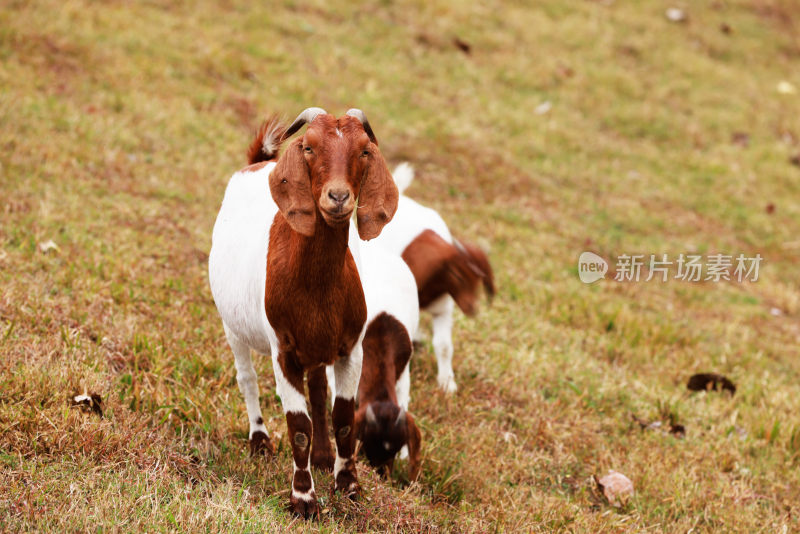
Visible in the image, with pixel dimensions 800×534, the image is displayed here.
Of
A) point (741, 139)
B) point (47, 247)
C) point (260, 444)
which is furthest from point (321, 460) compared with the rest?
point (741, 139)

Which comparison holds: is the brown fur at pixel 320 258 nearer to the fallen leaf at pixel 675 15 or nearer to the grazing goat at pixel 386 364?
the grazing goat at pixel 386 364

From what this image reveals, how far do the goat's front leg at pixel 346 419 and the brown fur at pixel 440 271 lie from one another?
194cm

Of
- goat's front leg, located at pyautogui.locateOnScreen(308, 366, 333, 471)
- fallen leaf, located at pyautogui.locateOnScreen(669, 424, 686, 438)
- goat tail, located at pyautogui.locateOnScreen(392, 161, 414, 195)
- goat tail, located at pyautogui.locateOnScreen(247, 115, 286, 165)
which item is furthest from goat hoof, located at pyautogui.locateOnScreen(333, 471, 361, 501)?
goat tail, located at pyautogui.locateOnScreen(392, 161, 414, 195)

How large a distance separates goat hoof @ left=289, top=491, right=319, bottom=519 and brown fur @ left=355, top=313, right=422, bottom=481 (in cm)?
61

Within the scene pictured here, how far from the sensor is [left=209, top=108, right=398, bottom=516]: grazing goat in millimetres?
2943

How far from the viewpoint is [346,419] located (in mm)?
3627

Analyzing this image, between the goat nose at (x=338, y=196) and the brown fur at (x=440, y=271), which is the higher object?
the goat nose at (x=338, y=196)

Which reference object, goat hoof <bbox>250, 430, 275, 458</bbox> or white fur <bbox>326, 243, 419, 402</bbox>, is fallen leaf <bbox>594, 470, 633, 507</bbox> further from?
goat hoof <bbox>250, 430, 275, 458</bbox>

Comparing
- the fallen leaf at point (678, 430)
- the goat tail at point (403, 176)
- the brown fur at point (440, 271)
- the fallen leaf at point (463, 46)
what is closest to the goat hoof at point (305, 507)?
the brown fur at point (440, 271)

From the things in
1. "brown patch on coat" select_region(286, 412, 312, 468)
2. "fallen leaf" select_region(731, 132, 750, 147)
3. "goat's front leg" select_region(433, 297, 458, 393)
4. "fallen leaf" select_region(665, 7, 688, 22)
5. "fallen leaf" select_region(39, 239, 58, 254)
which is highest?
"fallen leaf" select_region(665, 7, 688, 22)

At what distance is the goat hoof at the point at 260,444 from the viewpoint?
13.5 feet

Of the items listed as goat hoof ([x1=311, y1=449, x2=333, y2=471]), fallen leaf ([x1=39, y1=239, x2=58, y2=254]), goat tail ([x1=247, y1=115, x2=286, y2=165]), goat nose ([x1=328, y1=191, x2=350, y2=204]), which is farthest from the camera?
fallen leaf ([x1=39, y1=239, x2=58, y2=254])

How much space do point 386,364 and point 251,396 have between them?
771 millimetres

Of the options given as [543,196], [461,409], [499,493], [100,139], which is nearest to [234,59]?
[100,139]
